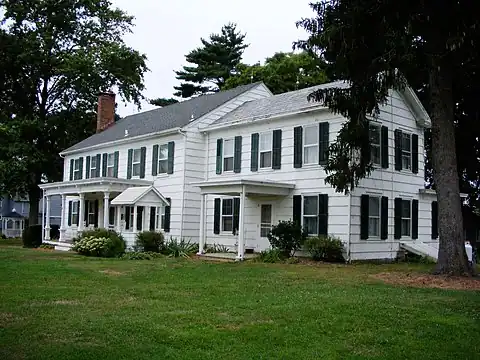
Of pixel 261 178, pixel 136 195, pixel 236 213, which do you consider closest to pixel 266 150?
pixel 261 178

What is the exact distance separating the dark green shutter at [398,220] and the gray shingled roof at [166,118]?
9.77m

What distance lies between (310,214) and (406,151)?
17.6 ft

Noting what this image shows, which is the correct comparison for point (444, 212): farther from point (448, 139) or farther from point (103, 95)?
point (103, 95)

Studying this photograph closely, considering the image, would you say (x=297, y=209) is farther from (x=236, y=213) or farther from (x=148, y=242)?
(x=148, y=242)

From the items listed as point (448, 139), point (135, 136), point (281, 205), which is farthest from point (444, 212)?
point (135, 136)

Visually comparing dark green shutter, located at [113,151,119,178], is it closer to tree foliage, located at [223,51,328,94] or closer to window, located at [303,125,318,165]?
window, located at [303,125,318,165]

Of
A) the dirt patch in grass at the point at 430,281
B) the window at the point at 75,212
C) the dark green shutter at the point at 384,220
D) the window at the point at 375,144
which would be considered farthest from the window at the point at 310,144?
the window at the point at 75,212

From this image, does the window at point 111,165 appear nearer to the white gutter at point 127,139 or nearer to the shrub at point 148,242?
the white gutter at point 127,139

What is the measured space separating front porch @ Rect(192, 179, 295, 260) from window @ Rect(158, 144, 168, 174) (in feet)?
11.2

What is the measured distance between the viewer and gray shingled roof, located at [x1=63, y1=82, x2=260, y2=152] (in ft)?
88.2

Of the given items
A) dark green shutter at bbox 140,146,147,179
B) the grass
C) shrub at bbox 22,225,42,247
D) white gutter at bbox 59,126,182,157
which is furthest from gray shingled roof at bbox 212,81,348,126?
shrub at bbox 22,225,42,247

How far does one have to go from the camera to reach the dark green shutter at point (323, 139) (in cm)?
2017

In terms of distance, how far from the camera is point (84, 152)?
3353 centimetres

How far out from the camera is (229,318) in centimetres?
844
